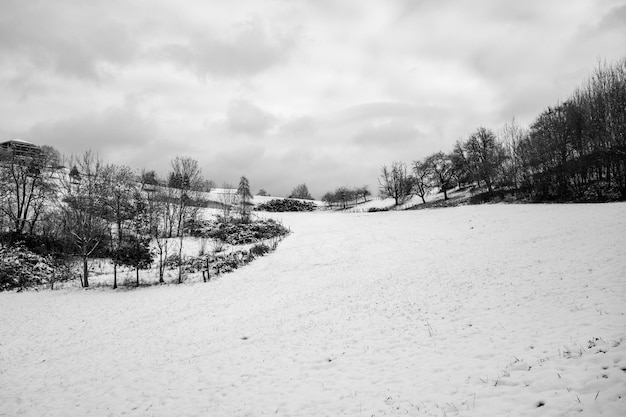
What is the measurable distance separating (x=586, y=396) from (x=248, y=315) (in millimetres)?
13839

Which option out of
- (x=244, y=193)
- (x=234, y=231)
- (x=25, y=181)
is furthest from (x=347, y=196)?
(x=25, y=181)

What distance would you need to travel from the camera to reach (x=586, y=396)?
534cm

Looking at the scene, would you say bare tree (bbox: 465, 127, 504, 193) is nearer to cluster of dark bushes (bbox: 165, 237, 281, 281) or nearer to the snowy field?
the snowy field

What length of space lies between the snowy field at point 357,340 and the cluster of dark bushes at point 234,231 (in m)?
15.7

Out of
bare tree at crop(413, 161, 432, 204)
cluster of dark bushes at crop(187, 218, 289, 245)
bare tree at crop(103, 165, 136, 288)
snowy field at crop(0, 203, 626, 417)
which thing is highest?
bare tree at crop(413, 161, 432, 204)

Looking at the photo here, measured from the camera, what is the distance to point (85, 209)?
24.8m

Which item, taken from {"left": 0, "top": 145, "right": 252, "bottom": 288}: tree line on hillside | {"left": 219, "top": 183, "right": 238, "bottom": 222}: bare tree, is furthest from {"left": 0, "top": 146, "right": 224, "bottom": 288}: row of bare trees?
{"left": 219, "top": 183, "right": 238, "bottom": 222}: bare tree

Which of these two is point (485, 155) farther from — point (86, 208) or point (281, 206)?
A: point (86, 208)

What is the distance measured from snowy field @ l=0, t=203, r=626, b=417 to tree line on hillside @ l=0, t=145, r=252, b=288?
16.5ft

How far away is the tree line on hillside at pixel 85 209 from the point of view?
25094 mm

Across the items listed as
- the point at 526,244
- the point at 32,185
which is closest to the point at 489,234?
the point at 526,244

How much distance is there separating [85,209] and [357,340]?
85.2ft

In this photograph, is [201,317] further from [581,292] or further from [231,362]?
[581,292]

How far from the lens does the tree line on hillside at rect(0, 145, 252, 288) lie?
988 inches
